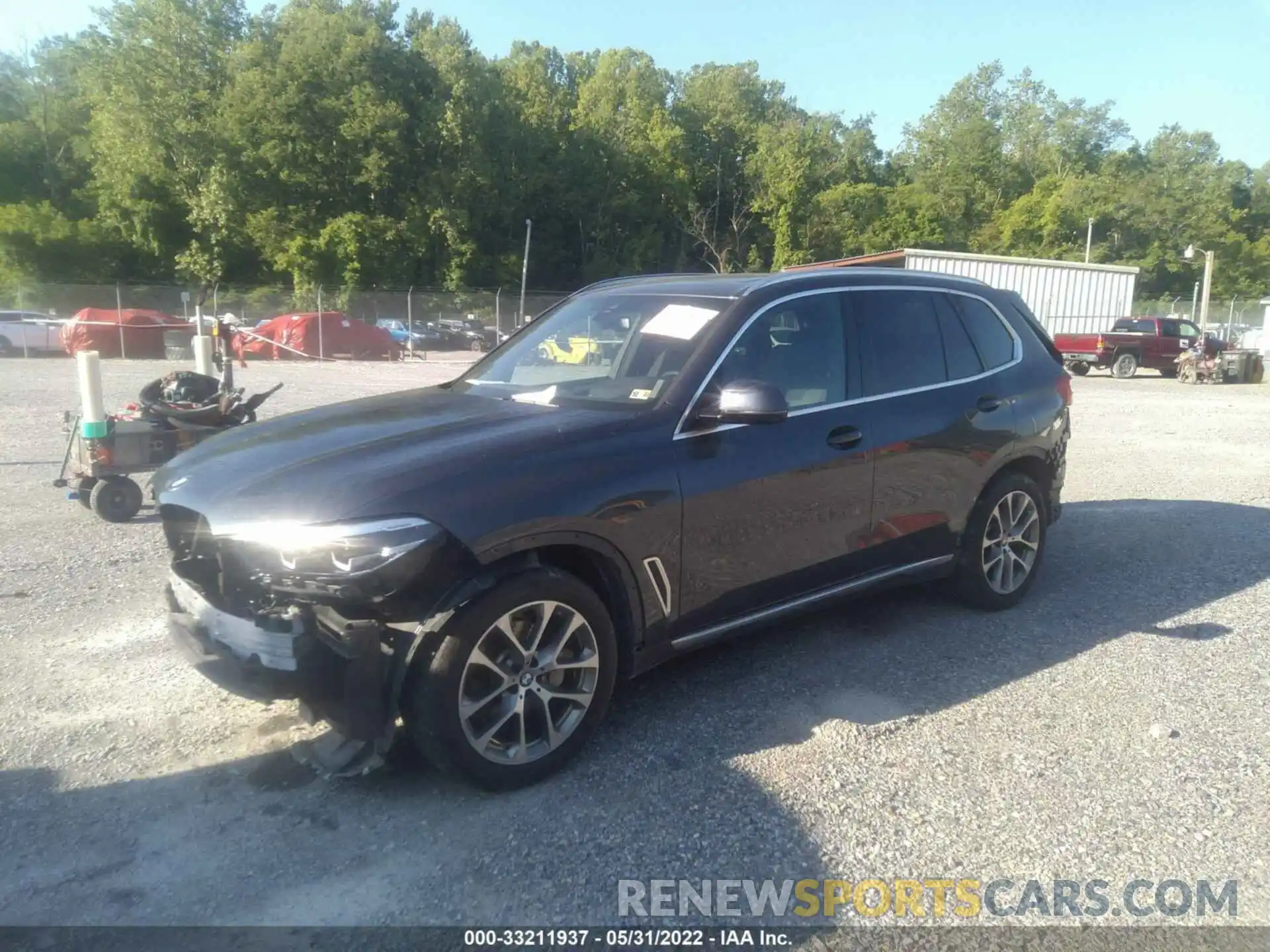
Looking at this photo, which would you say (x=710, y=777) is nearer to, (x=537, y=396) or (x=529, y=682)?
(x=529, y=682)

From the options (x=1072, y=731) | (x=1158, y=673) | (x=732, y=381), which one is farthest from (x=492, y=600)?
(x=1158, y=673)

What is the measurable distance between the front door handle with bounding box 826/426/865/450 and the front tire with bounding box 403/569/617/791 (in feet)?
4.56

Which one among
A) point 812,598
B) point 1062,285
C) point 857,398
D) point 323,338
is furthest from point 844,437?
point 1062,285

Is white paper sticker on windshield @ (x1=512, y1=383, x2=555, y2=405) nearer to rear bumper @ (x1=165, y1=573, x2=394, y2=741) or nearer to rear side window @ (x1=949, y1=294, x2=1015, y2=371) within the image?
rear bumper @ (x1=165, y1=573, x2=394, y2=741)

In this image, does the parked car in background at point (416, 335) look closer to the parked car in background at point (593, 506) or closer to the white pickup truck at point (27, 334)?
the white pickup truck at point (27, 334)

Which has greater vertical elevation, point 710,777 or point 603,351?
point 603,351

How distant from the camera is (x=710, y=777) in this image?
3.49 meters

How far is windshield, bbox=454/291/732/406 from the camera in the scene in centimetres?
407

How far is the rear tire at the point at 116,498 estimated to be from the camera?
7.30 metres

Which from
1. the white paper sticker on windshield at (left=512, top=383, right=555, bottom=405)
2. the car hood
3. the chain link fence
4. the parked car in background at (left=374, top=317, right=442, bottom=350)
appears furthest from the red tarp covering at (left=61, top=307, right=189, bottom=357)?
the white paper sticker on windshield at (left=512, top=383, right=555, bottom=405)

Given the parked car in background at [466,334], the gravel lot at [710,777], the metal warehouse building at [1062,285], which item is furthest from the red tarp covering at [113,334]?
the gravel lot at [710,777]

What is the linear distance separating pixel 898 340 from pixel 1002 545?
1348 mm

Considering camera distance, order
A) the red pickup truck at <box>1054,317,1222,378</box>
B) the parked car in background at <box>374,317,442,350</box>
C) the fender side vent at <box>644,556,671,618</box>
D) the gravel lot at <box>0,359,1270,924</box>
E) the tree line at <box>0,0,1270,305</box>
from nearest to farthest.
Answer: the gravel lot at <box>0,359,1270,924</box>, the fender side vent at <box>644,556,671,618</box>, the red pickup truck at <box>1054,317,1222,378</box>, the parked car in background at <box>374,317,442,350</box>, the tree line at <box>0,0,1270,305</box>

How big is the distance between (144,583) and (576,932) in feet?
13.7
